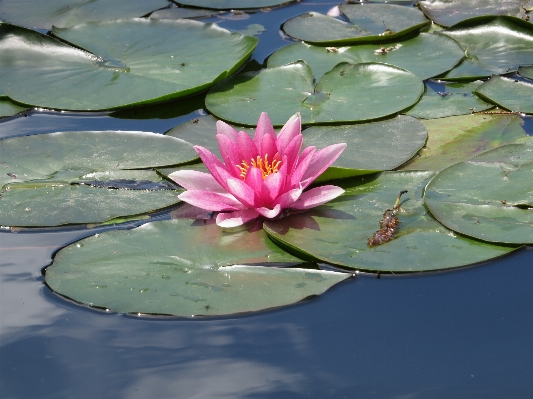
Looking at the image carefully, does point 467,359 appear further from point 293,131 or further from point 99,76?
point 99,76

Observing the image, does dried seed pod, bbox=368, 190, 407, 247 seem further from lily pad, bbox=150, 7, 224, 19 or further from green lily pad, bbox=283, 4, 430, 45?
lily pad, bbox=150, 7, 224, 19

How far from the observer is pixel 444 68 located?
134 inches

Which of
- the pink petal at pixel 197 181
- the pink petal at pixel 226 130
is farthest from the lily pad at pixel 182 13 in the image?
the pink petal at pixel 197 181

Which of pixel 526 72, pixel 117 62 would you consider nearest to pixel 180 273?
pixel 117 62

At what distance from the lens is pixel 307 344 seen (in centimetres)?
189

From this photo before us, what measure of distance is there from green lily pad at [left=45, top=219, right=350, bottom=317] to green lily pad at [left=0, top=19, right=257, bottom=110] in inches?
41.4

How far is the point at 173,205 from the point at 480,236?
1046 mm

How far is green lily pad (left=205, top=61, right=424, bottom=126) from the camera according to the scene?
303 centimetres

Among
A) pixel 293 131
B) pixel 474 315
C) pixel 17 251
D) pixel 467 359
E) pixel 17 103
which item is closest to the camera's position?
pixel 467 359

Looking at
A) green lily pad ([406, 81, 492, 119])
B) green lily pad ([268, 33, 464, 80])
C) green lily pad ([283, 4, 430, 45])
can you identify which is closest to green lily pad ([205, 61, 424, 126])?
green lily pad ([406, 81, 492, 119])

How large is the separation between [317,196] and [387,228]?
0.28 metres

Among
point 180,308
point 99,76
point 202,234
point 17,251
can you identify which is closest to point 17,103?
point 99,76

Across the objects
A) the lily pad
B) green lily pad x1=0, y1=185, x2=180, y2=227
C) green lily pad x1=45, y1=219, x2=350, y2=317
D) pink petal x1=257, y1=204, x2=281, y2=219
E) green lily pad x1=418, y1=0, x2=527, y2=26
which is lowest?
green lily pad x1=45, y1=219, x2=350, y2=317

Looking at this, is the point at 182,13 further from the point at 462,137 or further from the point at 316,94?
the point at 462,137
